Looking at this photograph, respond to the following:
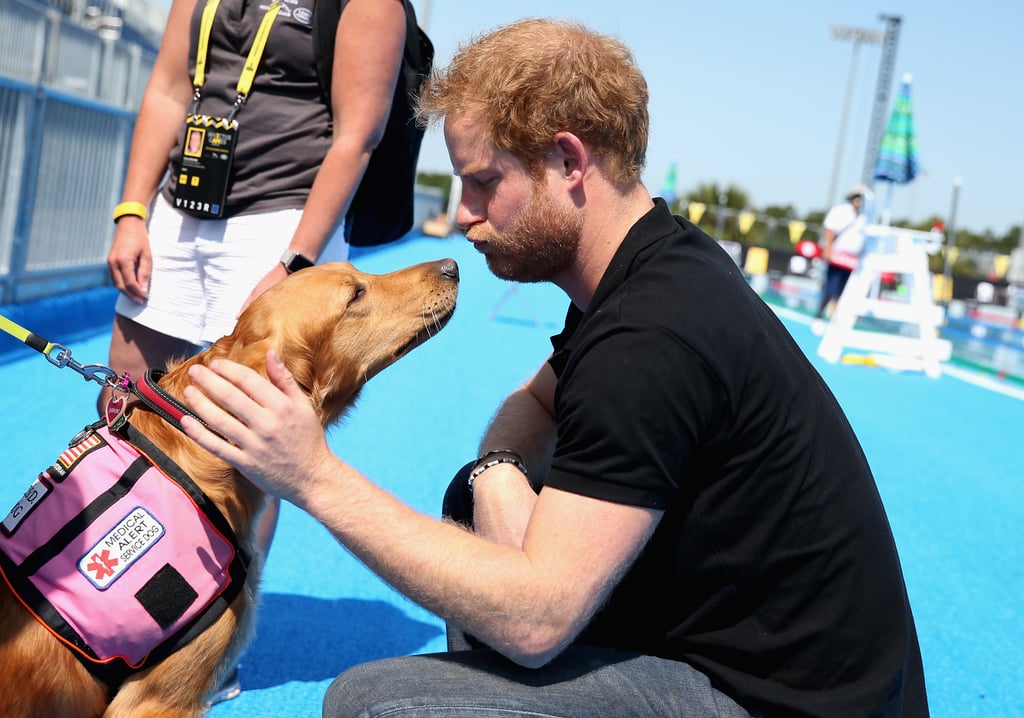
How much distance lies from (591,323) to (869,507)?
0.71 meters

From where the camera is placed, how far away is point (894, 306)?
13.2 metres

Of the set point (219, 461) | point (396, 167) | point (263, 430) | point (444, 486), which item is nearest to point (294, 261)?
point (396, 167)

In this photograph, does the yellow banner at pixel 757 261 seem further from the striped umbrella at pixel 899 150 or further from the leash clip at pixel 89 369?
the leash clip at pixel 89 369

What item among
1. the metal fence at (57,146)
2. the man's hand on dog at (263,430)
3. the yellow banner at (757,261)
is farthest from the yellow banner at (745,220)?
the man's hand on dog at (263,430)

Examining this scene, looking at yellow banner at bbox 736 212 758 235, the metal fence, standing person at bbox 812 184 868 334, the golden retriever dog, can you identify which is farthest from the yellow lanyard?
yellow banner at bbox 736 212 758 235

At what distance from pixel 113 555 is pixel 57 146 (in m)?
7.86

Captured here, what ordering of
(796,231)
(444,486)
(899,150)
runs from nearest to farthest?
(444,486)
(899,150)
(796,231)

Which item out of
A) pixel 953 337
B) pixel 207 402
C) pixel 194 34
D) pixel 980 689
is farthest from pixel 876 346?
pixel 207 402

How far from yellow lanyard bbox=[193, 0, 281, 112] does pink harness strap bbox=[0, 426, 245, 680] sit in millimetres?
1328

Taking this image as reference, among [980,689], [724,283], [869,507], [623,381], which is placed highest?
[724,283]

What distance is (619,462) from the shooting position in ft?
5.57

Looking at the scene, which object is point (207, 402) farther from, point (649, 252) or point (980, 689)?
point (980, 689)

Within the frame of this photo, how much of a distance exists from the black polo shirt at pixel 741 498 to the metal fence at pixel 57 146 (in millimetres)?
7550

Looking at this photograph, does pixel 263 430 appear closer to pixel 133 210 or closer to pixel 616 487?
pixel 616 487
